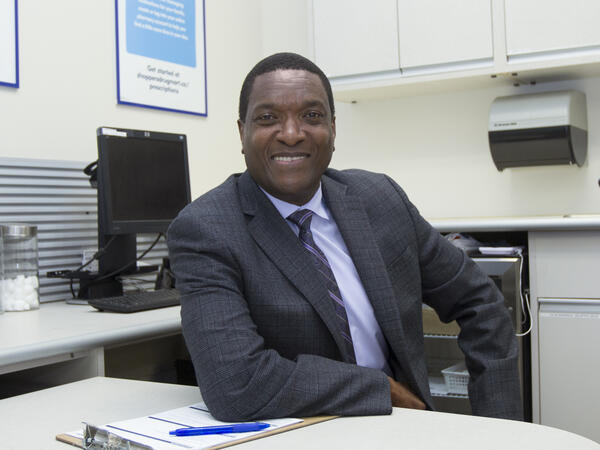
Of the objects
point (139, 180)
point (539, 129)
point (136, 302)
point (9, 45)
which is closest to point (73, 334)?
point (136, 302)

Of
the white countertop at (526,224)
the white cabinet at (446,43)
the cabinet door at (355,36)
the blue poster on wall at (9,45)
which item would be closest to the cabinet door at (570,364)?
the white countertop at (526,224)

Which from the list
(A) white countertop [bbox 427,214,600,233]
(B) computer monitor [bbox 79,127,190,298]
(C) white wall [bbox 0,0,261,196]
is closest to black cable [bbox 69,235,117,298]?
(B) computer monitor [bbox 79,127,190,298]

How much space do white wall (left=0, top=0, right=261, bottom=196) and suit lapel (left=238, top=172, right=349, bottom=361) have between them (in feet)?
4.37

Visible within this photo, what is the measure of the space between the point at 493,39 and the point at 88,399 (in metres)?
2.21

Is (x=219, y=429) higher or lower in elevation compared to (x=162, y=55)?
lower

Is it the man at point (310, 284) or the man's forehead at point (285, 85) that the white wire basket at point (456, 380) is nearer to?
the man at point (310, 284)

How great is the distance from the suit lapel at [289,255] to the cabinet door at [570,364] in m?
1.44

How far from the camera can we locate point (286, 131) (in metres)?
1.24

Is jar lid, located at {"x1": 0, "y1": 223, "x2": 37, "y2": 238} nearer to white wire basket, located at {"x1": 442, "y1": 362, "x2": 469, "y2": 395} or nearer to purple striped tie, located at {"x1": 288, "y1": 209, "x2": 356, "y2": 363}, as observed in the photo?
purple striped tie, located at {"x1": 288, "y1": 209, "x2": 356, "y2": 363}

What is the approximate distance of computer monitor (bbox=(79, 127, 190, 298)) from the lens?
2096 mm

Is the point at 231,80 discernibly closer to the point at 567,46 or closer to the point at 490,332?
the point at 567,46

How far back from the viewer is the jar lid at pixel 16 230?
1.90m

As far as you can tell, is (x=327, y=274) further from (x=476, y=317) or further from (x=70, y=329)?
(x=70, y=329)

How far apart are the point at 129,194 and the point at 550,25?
169 centimetres
